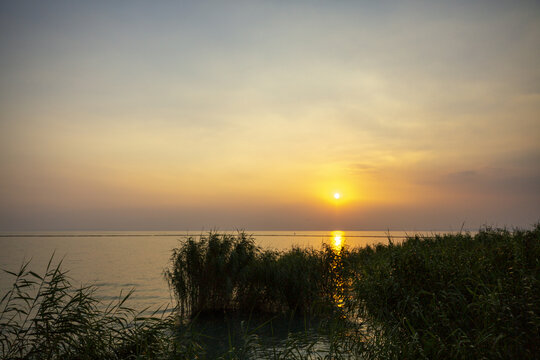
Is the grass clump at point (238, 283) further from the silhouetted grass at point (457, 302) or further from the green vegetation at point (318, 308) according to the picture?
the silhouetted grass at point (457, 302)

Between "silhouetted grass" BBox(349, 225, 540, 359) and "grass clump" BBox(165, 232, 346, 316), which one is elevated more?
"silhouetted grass" BBox(349, 225, 540, 359)

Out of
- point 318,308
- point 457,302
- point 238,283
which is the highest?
point 457,302

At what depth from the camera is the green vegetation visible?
322 inches

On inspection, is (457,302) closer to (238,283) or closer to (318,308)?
(318,308)

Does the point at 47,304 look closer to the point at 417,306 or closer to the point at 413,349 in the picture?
the point at 413,349

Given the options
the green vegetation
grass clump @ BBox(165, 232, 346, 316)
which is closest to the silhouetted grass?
the green vegetation

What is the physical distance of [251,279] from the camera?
2083cm

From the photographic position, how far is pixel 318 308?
20.3 meters

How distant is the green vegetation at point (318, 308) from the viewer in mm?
8172

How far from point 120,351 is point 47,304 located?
7.41 feet

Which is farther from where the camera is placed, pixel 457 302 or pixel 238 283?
pixel 238 283

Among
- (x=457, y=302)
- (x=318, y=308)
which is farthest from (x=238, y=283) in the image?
(x=457, y=302)

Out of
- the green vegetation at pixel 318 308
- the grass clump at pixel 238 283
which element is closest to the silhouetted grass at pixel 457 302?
the green vegetation at pixel 318 308

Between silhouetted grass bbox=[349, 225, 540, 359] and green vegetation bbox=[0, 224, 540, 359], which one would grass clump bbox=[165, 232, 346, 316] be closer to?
green vegetation bbox=[0, 224, 540, 359]
